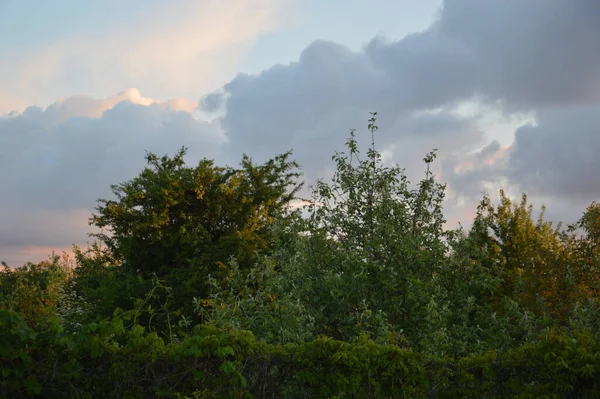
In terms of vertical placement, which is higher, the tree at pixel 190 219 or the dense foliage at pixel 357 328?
the tree at pixel 190 219

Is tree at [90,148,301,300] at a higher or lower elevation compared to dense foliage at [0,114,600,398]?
higher

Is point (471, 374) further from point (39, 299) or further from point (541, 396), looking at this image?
point (39, 299)

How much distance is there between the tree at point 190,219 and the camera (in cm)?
2648

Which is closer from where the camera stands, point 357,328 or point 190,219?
point 357,328

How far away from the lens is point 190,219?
1074 inches

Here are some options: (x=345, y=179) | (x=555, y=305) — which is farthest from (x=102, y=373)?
(x=555, y=305)

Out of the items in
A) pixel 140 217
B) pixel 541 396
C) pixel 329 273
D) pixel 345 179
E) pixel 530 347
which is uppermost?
pixel 140 217

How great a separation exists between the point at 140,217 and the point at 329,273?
19120 millimetres

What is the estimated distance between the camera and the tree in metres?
26.5

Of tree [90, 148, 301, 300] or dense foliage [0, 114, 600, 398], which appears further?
tree [90, 148, 301, 300]

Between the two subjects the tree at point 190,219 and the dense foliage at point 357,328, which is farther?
the tree at point 190,219

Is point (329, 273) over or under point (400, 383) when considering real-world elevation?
over

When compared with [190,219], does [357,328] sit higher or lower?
lower

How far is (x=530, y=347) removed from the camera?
6.45m
